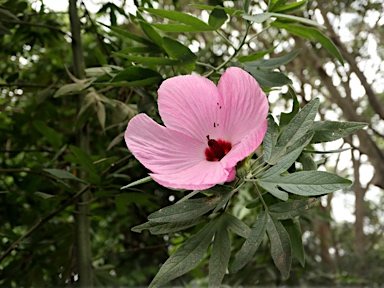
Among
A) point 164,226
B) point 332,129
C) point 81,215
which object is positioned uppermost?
point 332,129

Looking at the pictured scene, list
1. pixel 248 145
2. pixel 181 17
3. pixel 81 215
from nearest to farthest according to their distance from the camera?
pixel 248 145, pixel 181 17, pixel 81 215

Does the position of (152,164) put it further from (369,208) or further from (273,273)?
(369,208)

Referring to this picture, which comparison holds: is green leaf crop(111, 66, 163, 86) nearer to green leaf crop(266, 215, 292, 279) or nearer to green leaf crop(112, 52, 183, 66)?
green leaf crop(112, 52, 183, 66)

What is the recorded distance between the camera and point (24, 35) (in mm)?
898

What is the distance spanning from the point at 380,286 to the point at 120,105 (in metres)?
1.96

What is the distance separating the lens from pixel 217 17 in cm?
42

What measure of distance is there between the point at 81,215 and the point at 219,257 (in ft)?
1.19

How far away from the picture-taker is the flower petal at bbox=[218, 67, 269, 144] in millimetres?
309

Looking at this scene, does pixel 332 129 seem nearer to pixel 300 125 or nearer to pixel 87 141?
pixel 300 125

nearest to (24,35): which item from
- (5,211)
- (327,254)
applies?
(5,211)

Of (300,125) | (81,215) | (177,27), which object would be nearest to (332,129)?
(300,125)

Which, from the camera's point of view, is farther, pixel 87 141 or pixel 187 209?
pixel 87 141

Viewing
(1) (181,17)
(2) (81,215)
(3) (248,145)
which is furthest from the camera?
(2) (81,215)

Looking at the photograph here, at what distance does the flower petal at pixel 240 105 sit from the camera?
309 mm
